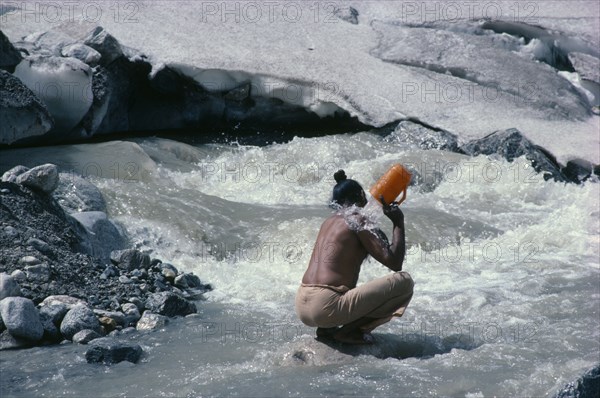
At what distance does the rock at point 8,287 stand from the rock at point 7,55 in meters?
3.97

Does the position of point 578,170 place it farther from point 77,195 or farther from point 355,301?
point 355,301

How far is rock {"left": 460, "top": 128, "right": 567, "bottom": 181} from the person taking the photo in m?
10.8

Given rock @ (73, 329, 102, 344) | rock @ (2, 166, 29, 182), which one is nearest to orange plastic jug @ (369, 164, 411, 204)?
rock @ (73, 329, 102, 344)

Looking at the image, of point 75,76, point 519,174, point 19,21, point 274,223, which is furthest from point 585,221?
point 19,21

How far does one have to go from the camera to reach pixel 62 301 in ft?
19.9

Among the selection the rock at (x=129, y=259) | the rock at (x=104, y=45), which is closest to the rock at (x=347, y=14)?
the rock at (x=104, y=45)

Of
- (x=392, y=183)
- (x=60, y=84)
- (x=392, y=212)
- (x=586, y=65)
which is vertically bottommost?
(x=586, y=65)

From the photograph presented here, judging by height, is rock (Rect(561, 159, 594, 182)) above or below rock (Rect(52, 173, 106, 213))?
below

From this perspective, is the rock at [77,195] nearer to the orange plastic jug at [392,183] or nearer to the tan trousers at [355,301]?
the tan trousers at [355,301]

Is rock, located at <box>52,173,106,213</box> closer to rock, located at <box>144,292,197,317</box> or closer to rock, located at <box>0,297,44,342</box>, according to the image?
rock, located at <box>144,292,197,317</box>

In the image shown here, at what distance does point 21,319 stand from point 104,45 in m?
5.64

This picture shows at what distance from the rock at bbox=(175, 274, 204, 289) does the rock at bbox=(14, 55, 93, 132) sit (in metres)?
3.57

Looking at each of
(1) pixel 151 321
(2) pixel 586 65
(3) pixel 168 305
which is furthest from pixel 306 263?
(2) pixel 586 65

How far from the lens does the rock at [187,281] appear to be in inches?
278
